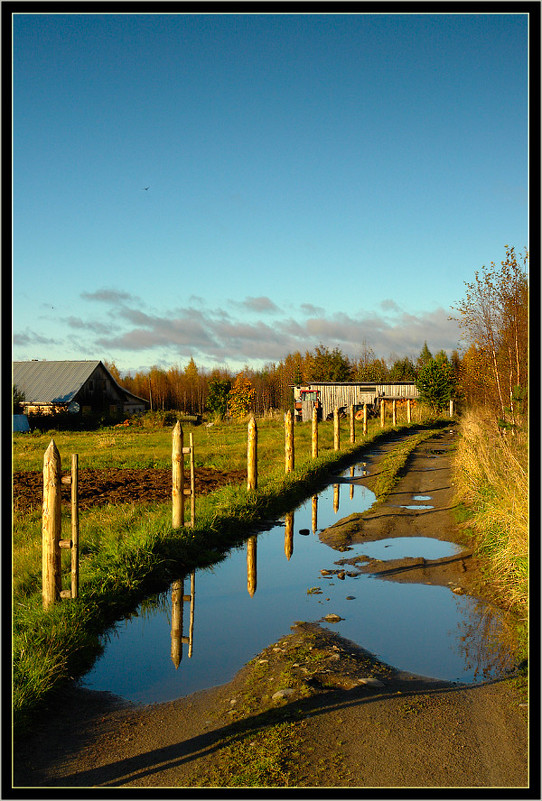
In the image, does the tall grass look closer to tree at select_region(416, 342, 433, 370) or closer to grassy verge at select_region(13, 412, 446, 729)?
grassy verge at select_region(13, 412, 446, 729)

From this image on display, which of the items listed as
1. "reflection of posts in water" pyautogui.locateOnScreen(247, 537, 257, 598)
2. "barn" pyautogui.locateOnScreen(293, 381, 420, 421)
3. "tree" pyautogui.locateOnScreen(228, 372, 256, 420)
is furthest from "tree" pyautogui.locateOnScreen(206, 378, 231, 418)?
"reflection of posts in water" pyautogui.locateOnScreen(247, 537, 257, 598)

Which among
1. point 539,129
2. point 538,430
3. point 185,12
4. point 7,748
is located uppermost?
point 185,12

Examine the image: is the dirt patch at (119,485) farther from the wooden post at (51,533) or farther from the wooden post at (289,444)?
the wooden post at (51,533)

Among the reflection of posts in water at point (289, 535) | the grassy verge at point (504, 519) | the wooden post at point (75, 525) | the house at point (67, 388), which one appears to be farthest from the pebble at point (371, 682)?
the house at point (67, 388)

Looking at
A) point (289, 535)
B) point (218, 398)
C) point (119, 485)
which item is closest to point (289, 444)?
point (119, 485)

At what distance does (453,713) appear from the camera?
4.45 metres

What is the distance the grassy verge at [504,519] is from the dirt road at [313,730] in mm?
1492

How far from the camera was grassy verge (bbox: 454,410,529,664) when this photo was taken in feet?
21.8

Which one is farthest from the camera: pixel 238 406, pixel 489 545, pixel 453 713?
pixel 238 406

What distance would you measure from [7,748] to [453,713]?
9.82ft

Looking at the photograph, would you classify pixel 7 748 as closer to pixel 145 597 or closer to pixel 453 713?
pixel 453 713

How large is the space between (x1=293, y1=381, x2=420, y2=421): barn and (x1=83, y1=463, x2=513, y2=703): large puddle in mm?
41549

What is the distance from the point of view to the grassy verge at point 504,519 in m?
6.64

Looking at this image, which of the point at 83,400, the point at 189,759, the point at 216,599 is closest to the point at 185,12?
the point at 189,759
